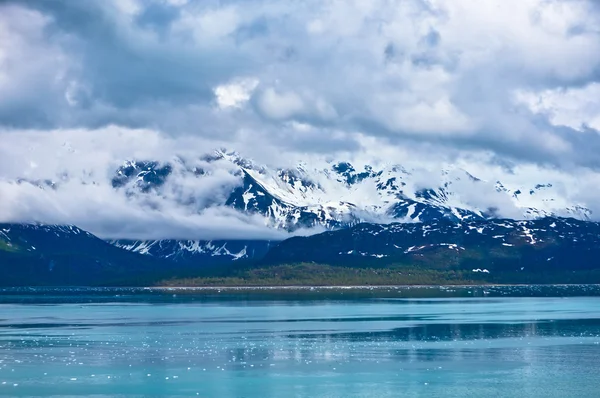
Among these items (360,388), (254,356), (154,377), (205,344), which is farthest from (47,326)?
(360,388)

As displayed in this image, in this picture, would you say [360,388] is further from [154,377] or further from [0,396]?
[0,396]

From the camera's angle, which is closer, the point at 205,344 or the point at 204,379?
the point at 204,379

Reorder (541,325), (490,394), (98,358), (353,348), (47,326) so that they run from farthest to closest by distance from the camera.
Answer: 1. (47,326)
2. (541,325)
3. (353,348)
4. (98,358)
5. (490,394)

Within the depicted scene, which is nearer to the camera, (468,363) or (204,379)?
(204,379)

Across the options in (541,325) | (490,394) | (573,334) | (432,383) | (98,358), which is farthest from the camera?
(541,325)

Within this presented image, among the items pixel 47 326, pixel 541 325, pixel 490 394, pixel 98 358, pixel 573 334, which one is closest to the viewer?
pixel 490 394

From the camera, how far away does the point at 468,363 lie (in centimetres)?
11400

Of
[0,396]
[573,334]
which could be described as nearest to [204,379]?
[0,396]

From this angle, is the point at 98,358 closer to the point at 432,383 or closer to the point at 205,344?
the point at 205,344

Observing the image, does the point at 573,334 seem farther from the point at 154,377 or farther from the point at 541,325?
the point at 154,377

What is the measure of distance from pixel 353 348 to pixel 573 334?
39388mm

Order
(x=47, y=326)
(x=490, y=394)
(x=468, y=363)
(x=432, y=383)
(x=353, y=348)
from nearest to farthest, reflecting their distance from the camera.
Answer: (x=490, y=394)
(x=432, y=383)
(x=468, y=363)
(x=353, y=348)
(x=47, y=326)

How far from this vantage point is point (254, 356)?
406ft

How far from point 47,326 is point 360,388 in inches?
4092
